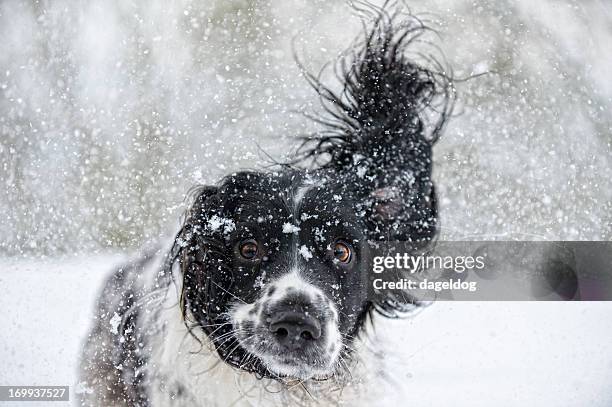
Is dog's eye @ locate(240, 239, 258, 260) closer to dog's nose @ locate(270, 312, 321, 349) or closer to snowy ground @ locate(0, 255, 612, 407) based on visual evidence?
dog's nose @ locate(270, 312, 321, 349)

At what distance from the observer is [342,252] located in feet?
8.09

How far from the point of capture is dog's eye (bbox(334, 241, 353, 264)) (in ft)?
8.03

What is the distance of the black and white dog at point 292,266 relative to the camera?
7.56ft

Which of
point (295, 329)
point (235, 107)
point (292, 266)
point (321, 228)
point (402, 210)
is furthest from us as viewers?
point (235, 107)

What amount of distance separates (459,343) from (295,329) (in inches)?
46.6

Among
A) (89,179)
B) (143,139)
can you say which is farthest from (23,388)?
(143,139)

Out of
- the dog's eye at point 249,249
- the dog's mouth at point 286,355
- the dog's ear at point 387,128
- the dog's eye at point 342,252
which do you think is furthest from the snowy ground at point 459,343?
the dog's eye at point 249,249

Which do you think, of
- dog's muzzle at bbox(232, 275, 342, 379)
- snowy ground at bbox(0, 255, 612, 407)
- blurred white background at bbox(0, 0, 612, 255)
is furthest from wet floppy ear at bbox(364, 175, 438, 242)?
dog's muzzle at bbox(232, 275, 342, 379)

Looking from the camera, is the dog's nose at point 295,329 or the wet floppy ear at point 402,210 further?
the wet floppy ear at point 402,210

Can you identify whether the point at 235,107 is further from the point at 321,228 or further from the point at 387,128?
the point at 321,228

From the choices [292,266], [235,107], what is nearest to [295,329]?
[292,266]

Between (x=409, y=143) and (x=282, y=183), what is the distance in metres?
0.64

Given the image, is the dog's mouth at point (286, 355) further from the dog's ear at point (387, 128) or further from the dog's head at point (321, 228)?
the dog's ear at point (387, 128)

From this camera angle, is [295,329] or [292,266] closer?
[295,329]
